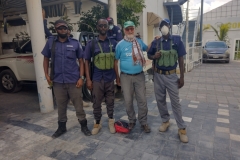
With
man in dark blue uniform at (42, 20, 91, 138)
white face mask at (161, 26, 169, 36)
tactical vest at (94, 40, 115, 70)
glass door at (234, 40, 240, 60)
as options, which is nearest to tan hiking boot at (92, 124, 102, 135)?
man in dark blue uniform at (42, 20, 91, 138)

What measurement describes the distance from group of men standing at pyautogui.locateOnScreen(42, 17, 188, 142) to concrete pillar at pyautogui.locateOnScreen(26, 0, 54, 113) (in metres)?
1.08

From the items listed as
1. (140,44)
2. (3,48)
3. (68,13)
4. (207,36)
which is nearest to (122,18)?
(68,13)

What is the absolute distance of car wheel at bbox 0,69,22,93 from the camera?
5.91 meters

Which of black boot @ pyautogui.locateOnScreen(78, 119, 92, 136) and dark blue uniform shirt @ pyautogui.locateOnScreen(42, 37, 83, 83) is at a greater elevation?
dark blue uniform shirt @ pyautogui.locateOnScreen(42, 37, 83, 83)

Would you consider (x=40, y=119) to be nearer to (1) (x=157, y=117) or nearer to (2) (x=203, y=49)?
(1) (x=157, y=117)

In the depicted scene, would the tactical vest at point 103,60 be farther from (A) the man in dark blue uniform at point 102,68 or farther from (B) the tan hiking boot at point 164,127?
(B) the tan hiking boot at point 164,127

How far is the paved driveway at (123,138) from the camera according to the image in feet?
8.84

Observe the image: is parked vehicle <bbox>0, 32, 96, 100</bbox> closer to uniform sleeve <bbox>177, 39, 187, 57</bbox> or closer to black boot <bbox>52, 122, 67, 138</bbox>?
black boot <bbox>52, 122, 67, 138</bbox>

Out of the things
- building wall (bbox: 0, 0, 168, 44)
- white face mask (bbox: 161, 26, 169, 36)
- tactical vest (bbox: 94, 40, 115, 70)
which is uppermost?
building wall (bbox: 0, 0, 168, 44)

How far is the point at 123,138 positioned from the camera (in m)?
3.12

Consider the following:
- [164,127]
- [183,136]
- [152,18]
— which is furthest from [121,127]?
[152,18]

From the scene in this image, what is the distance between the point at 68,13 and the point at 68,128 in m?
7.72

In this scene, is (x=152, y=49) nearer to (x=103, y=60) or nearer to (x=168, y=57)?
(x=168, y=57)

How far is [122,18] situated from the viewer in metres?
7.60
